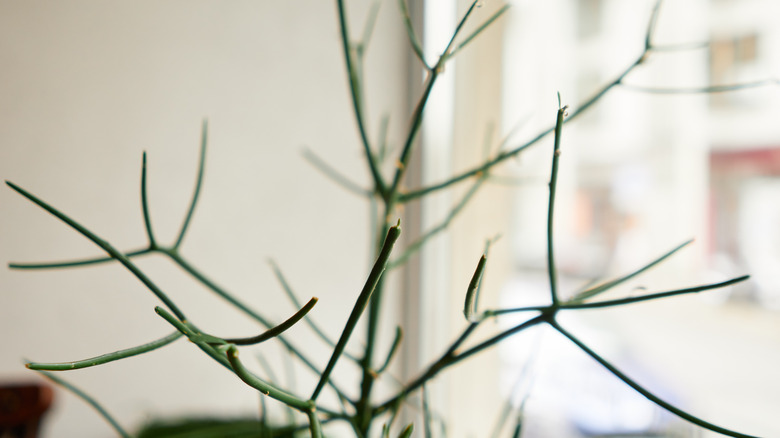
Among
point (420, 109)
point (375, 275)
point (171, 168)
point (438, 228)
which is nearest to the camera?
point (375, 275)

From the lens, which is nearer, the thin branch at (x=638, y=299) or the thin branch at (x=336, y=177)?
the thin branch at (x=638, y=299)

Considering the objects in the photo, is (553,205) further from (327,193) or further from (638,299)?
(327,193)

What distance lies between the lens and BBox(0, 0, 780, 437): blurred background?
0.71 meters

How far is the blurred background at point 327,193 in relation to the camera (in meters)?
0.71

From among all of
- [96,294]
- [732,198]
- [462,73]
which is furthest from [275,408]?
[732,198]

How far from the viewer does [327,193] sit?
90 centimetres

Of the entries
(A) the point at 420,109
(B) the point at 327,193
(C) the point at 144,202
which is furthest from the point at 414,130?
(B) the point at 327,193

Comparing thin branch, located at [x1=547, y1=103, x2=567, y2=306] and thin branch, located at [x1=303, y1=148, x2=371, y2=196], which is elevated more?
thin branch, located at [x1=303, y1=148, x2=371, y2=196]

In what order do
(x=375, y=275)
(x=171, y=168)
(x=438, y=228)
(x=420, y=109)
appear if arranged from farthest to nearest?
1. (x=171, y=168)
2. (x=438, y=228)
3. (x=420, y=109)
4. (x=375, y=275)

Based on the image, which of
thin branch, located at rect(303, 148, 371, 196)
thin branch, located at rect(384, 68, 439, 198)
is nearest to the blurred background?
thin branch, located at rect(303, 148, 371, 196)

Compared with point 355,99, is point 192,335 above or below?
below

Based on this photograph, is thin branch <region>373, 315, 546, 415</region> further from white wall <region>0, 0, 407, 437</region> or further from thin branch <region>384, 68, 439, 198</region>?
A: white wall <region>0, 0, 407, 437</region>

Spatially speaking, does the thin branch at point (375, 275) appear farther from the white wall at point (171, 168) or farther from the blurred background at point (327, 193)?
the white wall at point (171, 168)

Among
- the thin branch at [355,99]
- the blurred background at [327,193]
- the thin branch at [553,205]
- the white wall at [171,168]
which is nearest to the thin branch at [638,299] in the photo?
the thin branch at [553,205]
